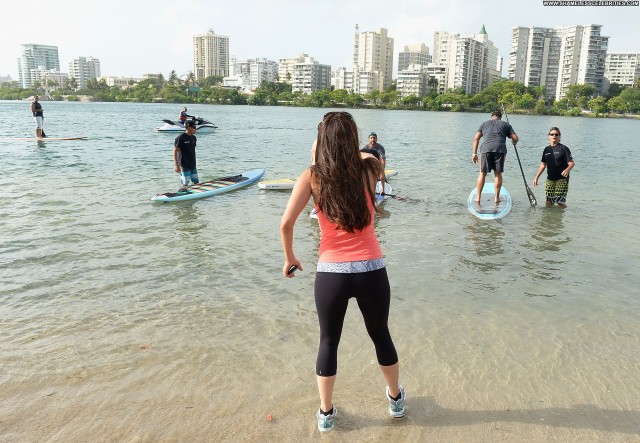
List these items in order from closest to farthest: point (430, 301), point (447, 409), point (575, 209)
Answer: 1. point (447, 409)
2. point (430, 301)
3. point (575, 209)

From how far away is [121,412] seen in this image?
3713 mm

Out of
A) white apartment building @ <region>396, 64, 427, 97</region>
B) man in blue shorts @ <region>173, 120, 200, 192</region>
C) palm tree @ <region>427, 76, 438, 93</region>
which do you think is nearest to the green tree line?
palm tree @ <region>427, 76, 438, 93</region>

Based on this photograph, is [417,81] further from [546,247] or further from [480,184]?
[546,247]

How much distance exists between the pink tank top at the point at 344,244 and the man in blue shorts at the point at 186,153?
31.1ft

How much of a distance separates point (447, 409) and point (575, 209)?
10.1 meters

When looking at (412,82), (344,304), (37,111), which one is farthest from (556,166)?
(412,82)

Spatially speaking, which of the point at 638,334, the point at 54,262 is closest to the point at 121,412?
the point at 54,262

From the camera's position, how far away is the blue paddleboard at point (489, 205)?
35.0 feet

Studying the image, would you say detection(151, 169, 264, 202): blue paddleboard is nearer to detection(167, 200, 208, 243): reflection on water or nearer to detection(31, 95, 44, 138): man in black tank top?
detection(167, 200, 208, 243): reflection on water

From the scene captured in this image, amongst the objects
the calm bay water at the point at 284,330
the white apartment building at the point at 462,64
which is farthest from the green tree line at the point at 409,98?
the calm bay water at the point at 284,330

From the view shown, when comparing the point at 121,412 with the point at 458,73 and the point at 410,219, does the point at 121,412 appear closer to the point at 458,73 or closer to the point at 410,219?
the point at 410,219

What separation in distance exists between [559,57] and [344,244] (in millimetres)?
214296

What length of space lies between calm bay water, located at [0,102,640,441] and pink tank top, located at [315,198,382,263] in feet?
4.37

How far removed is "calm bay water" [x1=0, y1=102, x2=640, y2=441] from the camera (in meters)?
3.65
